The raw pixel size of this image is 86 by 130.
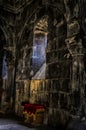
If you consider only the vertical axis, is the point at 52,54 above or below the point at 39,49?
below

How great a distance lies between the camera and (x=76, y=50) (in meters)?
5.91

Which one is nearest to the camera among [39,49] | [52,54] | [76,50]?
[76,50]

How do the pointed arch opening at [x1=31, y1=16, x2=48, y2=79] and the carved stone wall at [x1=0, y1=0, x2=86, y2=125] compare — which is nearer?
the carved stone wall at [x1=0, y1=0, x2=86, y2=125]

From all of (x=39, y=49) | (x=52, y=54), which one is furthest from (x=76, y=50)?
(x=39, y=49)

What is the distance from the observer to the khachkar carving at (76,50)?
5848 millimetres

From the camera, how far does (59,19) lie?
725cm

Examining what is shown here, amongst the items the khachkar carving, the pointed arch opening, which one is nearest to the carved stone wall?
the khachkar carving

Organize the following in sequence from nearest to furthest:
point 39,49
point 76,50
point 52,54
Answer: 1. point 76,50
2. point 52,54
3. point 39,49

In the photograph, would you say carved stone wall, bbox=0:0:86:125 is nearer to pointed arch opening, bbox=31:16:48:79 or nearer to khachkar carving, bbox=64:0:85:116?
khachkar carving, bbox=64:0:85:116

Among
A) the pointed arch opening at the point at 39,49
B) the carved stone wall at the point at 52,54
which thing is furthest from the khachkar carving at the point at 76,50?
the pointed arch opening at the point at 39,49

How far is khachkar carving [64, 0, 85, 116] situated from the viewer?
5848 mm

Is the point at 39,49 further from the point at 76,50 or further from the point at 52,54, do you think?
the point at 76,50

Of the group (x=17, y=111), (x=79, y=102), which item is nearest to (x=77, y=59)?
(x=79, y=102)

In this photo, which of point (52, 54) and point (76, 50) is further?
point (52, 54)
